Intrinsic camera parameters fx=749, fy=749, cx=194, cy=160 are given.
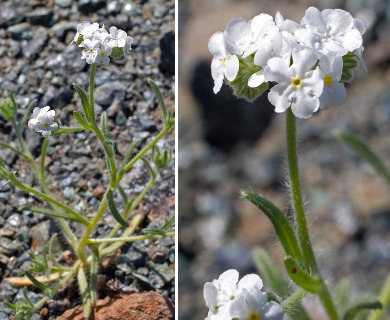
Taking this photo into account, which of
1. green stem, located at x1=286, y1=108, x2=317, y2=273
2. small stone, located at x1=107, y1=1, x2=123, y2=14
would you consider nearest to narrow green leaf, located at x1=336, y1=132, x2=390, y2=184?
green stem, located at x1=286, y1=108, x2=317, y2=273

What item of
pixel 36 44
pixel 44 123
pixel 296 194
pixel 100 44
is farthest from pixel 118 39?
pixel 36 44

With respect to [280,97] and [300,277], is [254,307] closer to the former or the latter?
[300,277]

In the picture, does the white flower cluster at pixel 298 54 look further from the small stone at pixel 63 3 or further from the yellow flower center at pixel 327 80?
the small stone at pixel 63 3

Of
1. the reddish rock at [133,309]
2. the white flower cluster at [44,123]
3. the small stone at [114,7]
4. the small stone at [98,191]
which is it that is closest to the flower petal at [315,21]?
the white flower cluster at [44,123]

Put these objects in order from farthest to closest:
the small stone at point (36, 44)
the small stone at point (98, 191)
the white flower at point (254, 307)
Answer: the small stone at point (36, 44), the small stone at point (98, 191), the white flower at point (254, 307)

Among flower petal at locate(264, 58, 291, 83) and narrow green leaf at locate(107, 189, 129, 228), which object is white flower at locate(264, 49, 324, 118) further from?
narrow green leaf at locate(107, 189, 129, 228)

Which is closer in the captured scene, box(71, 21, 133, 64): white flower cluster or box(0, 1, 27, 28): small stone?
box(71, 21, 133, 64): white flower cluster

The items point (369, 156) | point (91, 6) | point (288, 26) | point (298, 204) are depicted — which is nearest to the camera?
point (288, 26)
